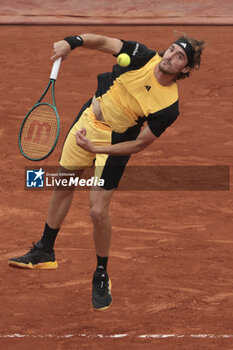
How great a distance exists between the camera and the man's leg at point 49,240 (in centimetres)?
749

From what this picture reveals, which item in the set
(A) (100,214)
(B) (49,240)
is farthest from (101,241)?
(B) (49,240)

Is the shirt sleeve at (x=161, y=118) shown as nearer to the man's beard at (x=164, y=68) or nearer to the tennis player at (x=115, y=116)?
the tennis player at (x=115, y=116)

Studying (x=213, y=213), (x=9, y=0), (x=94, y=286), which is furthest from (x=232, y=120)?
(x=9, y=0)

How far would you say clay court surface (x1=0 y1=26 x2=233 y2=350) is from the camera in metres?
7.27

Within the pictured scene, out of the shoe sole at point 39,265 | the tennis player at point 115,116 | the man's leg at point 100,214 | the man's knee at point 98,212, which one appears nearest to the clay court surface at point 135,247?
the shoe sole at point 39,265

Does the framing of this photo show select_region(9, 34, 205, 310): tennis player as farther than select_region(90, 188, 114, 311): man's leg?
No

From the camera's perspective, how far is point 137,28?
568 inches

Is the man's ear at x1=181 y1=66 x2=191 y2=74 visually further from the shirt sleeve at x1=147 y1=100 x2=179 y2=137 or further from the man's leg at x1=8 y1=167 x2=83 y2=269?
the man's leg at x1=8 y1=167 x2=83 y2=269

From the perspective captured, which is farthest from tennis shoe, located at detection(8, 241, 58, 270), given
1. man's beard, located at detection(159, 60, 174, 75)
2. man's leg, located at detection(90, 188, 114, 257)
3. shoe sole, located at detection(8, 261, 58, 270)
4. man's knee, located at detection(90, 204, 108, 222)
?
man's beard, located at detection(159, 60, 174, 75)

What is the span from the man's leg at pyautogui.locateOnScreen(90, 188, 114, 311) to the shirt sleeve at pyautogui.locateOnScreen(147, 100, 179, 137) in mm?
761

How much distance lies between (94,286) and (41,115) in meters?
1.77

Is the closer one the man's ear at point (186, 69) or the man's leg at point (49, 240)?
the man's ear at point (186, 69)

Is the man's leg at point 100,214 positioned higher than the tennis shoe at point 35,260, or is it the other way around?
the man's leg at point 100,214

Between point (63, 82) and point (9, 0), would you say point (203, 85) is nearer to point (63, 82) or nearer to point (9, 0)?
point (63, 82)
